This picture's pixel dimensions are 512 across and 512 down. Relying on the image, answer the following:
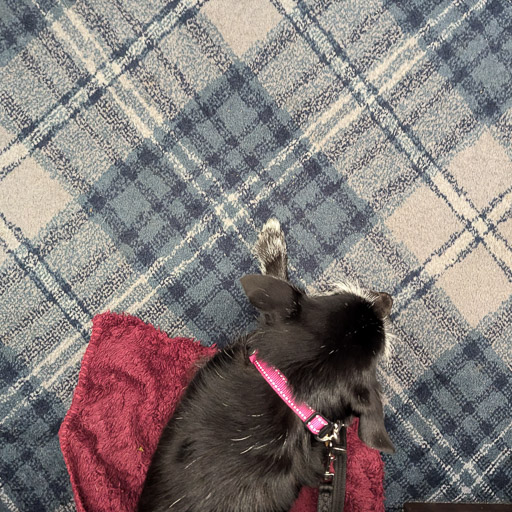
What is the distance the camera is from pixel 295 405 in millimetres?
1354

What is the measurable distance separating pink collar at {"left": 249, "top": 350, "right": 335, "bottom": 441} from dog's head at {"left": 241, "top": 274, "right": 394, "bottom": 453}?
0.06 feet

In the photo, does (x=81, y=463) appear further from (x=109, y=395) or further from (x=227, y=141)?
(x=227, y=141)

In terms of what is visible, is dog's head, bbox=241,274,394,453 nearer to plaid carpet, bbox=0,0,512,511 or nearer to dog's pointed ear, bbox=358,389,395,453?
dog's pointed ear, bbox=358,389,395,453

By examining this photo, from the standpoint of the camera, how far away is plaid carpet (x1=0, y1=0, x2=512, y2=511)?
74.0 inches

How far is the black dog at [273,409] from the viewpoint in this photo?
4.44 ft

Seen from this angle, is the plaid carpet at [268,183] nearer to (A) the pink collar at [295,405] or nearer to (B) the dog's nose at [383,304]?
(B) the dog's nose at [383,304]

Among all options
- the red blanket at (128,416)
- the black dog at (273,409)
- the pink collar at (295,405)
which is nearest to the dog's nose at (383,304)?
the black dog at (273,409)

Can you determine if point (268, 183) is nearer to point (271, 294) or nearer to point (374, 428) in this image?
point (271, 294)

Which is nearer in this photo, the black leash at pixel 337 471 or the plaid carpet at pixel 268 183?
the black leash at pixel 337 471

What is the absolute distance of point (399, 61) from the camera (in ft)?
6.34

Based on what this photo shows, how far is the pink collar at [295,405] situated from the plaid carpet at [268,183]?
526 mm

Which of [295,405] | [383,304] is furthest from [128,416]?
[383,304]

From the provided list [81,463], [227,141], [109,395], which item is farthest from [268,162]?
[81,463]

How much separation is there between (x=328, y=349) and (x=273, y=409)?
274 mm
